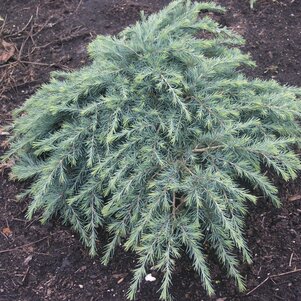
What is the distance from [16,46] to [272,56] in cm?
251

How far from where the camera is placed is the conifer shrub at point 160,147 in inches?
105

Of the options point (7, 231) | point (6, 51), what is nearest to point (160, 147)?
point (7, 231)

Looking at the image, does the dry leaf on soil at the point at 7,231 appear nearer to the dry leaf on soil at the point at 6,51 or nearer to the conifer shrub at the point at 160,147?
the conifer shrub at the point at 160,147

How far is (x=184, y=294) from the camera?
2809 millimetres

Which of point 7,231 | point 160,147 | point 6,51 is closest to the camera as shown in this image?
point 160,147

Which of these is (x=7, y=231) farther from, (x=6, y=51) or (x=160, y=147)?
(x=6, y=51)

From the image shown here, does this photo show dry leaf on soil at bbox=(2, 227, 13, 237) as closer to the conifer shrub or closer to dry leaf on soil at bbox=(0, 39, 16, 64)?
the conifer shrub

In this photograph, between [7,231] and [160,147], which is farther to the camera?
[7,231]

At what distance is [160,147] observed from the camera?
2.80 meters

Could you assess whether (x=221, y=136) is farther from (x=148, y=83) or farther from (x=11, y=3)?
(x=11, y=3)

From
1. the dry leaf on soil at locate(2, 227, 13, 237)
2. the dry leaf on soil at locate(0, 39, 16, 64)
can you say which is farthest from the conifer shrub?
the dry leaf on soil at locate(0, 39, 16, 64)

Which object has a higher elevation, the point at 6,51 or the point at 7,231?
the point at 6,51

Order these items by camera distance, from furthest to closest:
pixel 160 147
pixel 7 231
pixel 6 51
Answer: pixel 6 51, pixel 7 231, pixel 160 147

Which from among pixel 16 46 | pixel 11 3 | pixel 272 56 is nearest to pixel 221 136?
pixel 272 56
